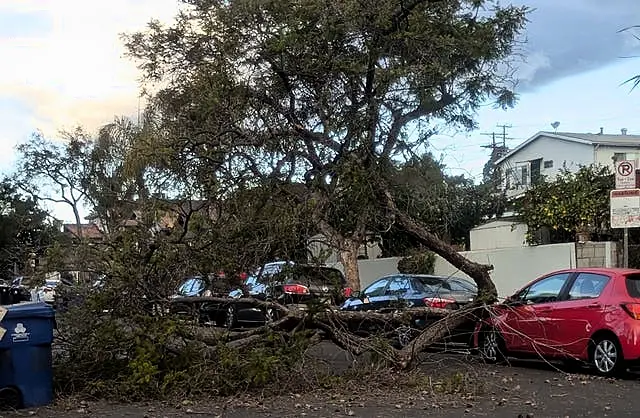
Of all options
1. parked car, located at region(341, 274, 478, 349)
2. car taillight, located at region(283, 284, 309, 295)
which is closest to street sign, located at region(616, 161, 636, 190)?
parked car, located at region(341, 274, 478, 349)

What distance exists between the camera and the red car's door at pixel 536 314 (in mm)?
12023

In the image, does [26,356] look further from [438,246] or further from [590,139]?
[590,139]

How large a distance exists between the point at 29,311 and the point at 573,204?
13.8m

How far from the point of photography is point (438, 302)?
13898mm

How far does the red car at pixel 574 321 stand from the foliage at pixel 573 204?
7034mm

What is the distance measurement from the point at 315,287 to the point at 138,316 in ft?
8.71

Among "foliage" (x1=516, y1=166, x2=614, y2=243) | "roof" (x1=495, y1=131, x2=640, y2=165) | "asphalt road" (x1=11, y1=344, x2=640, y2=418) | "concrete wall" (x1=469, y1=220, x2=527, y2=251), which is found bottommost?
"asphalt road" (x1=11, y1=344, x2=640, y2=418)

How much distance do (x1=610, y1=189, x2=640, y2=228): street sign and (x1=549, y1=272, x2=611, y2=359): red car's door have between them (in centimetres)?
206

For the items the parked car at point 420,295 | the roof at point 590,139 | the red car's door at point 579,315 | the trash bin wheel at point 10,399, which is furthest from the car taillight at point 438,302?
the roof at point 590,139

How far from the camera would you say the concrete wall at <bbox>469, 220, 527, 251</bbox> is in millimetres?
24359

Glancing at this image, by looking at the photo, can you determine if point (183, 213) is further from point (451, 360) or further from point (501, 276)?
point (501, 276)

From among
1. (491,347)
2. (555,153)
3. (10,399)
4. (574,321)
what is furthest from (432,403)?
(555,153)

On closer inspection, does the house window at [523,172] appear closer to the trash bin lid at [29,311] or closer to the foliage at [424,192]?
the foliage at [424,192]

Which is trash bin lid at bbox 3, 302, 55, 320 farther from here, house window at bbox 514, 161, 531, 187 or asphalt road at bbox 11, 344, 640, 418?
house window at bbox 514, 161, 531, 187
